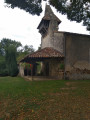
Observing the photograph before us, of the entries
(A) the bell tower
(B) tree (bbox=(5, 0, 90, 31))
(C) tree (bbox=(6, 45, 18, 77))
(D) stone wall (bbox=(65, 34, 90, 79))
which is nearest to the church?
(D) stone wall (bbox=(65, 34, 90, 79))

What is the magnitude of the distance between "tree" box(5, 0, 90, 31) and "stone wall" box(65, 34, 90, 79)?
3472 millimetres

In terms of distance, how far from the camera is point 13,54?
2036 cm

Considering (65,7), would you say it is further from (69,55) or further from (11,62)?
(11,62)

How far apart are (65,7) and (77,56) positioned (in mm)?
6115

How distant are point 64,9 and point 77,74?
765cm

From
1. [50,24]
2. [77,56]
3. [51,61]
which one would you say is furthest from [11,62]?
[77,56]

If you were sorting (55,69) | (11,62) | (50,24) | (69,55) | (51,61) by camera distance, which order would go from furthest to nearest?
(11,62) → (50,24) → (51,61) → (55,69) → (69,55)

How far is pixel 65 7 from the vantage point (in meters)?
9.86

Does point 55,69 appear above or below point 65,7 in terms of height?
below

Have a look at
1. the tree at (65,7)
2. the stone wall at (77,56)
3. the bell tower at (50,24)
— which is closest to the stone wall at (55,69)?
the stone wall at (77,56)

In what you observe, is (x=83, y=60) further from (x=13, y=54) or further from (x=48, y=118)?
(x=13, y=54)

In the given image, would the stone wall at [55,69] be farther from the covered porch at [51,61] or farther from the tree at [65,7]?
the tree at [65,7]

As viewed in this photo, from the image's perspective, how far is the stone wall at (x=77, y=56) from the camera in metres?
13.3

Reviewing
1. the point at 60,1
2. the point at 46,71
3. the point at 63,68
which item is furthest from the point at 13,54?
the point at 60,1
